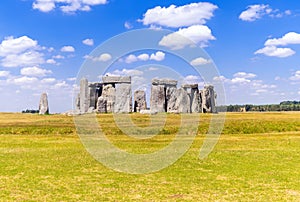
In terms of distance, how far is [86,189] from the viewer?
13250 mm

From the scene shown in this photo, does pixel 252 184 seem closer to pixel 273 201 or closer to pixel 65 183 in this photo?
pixel 273 201

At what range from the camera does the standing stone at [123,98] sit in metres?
52.3

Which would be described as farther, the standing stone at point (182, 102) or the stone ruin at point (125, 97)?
the standing stone at point (182, 102)

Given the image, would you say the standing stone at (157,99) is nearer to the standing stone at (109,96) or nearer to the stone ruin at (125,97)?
the stone ruin at (125,97)

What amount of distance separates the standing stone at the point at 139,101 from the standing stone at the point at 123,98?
2.49 m

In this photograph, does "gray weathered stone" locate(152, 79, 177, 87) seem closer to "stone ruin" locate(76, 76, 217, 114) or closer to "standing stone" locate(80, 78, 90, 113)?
"stone ruin" locate(76, 76, 217, 114)

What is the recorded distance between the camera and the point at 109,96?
53688 millimetres

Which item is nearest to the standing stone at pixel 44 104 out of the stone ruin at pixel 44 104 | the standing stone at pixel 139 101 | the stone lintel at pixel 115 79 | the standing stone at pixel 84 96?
the stone ruin at pixel 44 104

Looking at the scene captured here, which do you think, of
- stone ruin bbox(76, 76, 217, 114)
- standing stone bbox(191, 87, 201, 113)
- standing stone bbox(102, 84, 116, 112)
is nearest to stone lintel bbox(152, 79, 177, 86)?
stone ruin bbox(76, 76, 217, 114)

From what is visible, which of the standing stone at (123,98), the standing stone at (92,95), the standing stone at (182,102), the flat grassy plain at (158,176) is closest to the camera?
the flat grassy plain at (158,176)

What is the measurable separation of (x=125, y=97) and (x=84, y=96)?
682 centimetres

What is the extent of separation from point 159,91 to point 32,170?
3858cm

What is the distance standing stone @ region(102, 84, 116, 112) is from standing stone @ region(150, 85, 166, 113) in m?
5.70

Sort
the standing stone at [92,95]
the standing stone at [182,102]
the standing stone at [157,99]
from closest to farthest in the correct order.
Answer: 1. the standing stone at [157,99]
2. the standing stone at [182,102]
3. the standing stone at [92,95]
